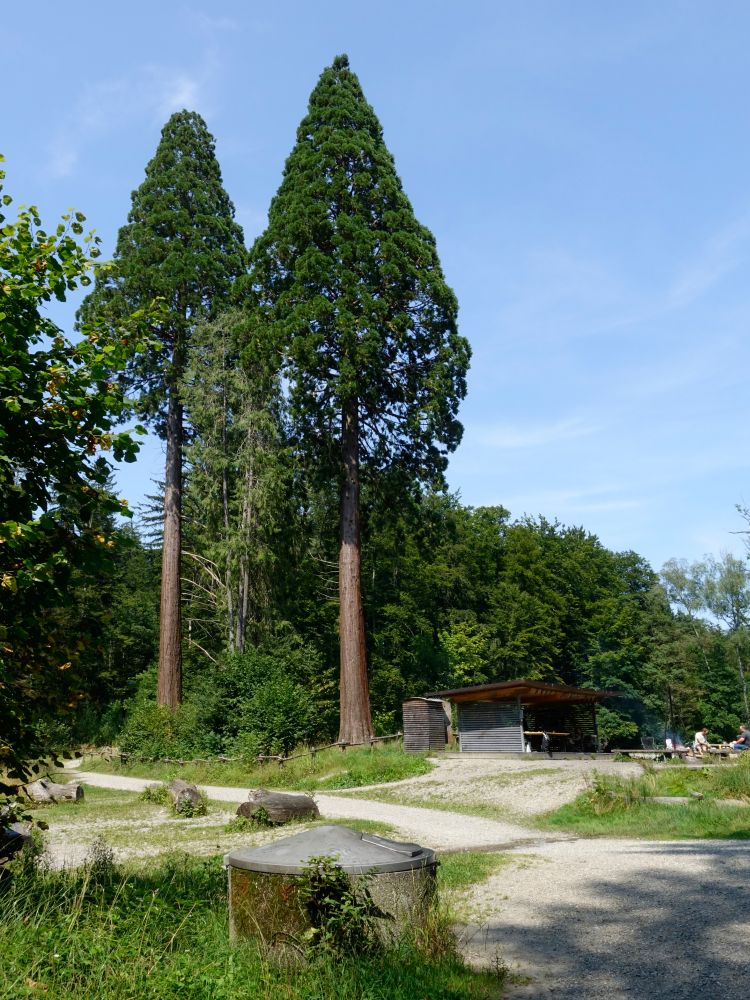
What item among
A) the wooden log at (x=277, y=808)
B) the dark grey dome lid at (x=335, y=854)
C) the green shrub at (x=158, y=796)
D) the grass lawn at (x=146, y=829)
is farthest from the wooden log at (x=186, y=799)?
the dark grey dome lid at (x=335, y=854)

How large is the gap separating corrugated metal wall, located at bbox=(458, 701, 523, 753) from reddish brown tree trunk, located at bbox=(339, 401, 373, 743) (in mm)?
3096

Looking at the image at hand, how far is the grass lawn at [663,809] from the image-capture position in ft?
39.4

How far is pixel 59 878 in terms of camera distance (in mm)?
6434

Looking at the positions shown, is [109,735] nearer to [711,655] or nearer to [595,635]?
[595,635]

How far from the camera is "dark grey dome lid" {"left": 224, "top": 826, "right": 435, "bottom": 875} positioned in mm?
5695

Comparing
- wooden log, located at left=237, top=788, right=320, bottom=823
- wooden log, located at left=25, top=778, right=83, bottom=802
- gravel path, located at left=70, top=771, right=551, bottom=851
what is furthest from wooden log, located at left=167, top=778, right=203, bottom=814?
wooden log, located at left=25, top=778, right=83, bottom=802

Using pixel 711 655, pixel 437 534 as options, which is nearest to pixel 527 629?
pixel 711 655

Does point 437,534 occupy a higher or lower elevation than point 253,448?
lower

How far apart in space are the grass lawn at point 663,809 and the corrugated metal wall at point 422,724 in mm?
9704

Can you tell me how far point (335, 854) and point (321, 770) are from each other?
1687 cm

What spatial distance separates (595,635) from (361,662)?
30.3 m

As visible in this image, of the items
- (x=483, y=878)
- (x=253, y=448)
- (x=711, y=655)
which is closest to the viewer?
(x=483, y=878)

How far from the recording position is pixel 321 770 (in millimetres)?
22016

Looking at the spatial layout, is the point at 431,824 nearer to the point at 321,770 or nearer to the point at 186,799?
the point at 186,799
